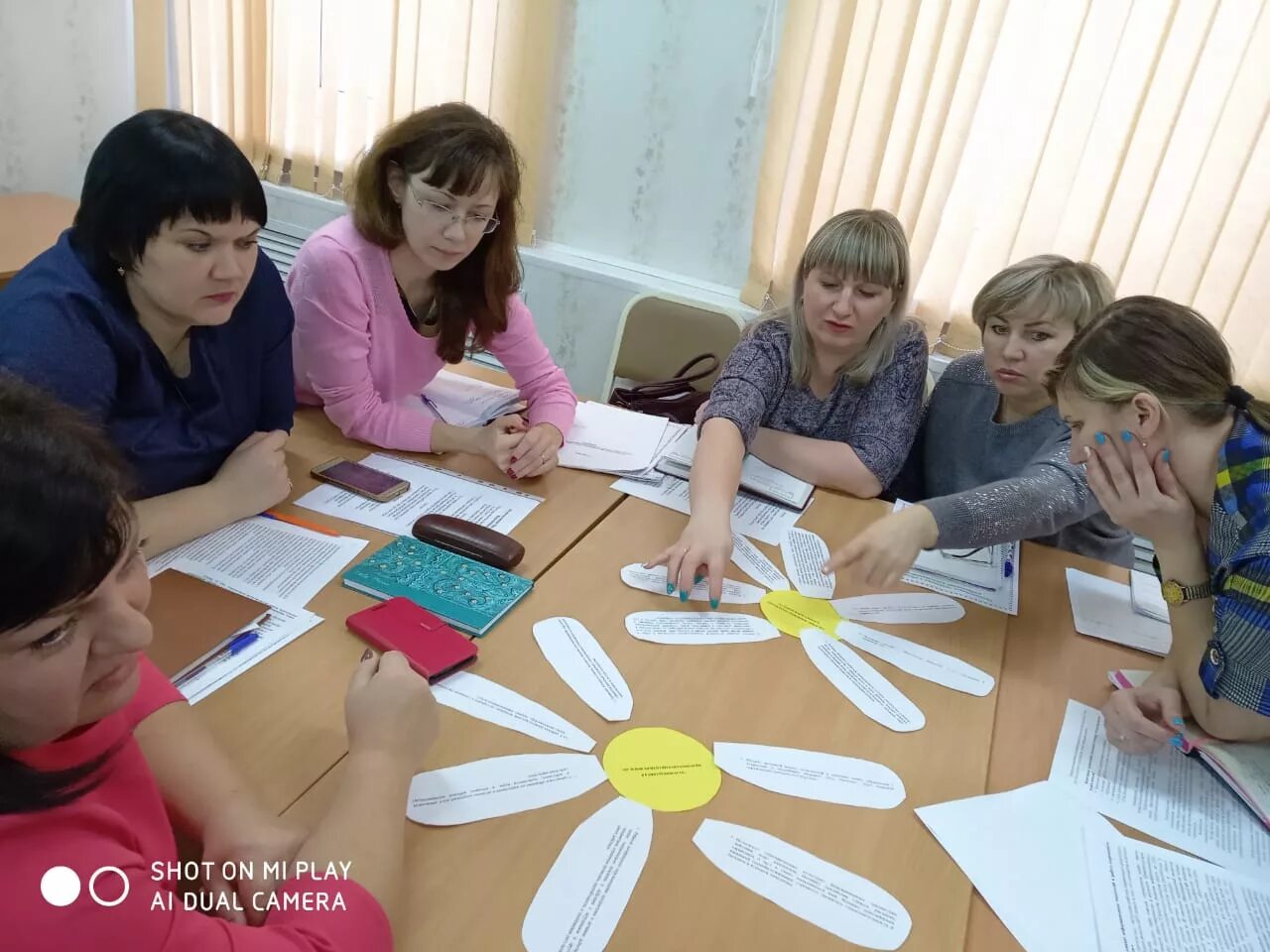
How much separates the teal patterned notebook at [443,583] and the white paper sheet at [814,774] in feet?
1.07

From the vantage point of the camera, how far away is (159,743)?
76 cm

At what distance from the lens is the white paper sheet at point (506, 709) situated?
2.97 feet

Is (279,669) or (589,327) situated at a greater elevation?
(279,669)

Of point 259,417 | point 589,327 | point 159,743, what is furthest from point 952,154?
point 159,743

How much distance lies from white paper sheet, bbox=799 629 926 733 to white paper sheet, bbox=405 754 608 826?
0.35 metres

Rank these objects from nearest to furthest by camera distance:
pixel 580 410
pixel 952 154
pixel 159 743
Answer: pixel 159 743 < pixel 580 410 < pixel 952 154

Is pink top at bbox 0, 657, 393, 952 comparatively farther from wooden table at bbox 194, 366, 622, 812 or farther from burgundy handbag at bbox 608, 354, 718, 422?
burgundy handbag at bbox 608, 354, 718, 422

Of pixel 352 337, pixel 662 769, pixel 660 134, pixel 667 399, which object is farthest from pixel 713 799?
pixel 660 134

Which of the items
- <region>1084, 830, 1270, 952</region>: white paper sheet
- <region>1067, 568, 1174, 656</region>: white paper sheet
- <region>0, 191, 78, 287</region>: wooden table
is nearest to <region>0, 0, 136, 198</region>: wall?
<region>0, 191, 78, 287</region>: wooden table

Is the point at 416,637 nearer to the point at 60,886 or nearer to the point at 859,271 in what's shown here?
the point at 60,886

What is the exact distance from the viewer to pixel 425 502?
133 centimetres

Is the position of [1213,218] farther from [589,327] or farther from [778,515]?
[589,327]

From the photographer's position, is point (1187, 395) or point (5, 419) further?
point (1187, 395)

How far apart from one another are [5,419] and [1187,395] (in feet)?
4.01
